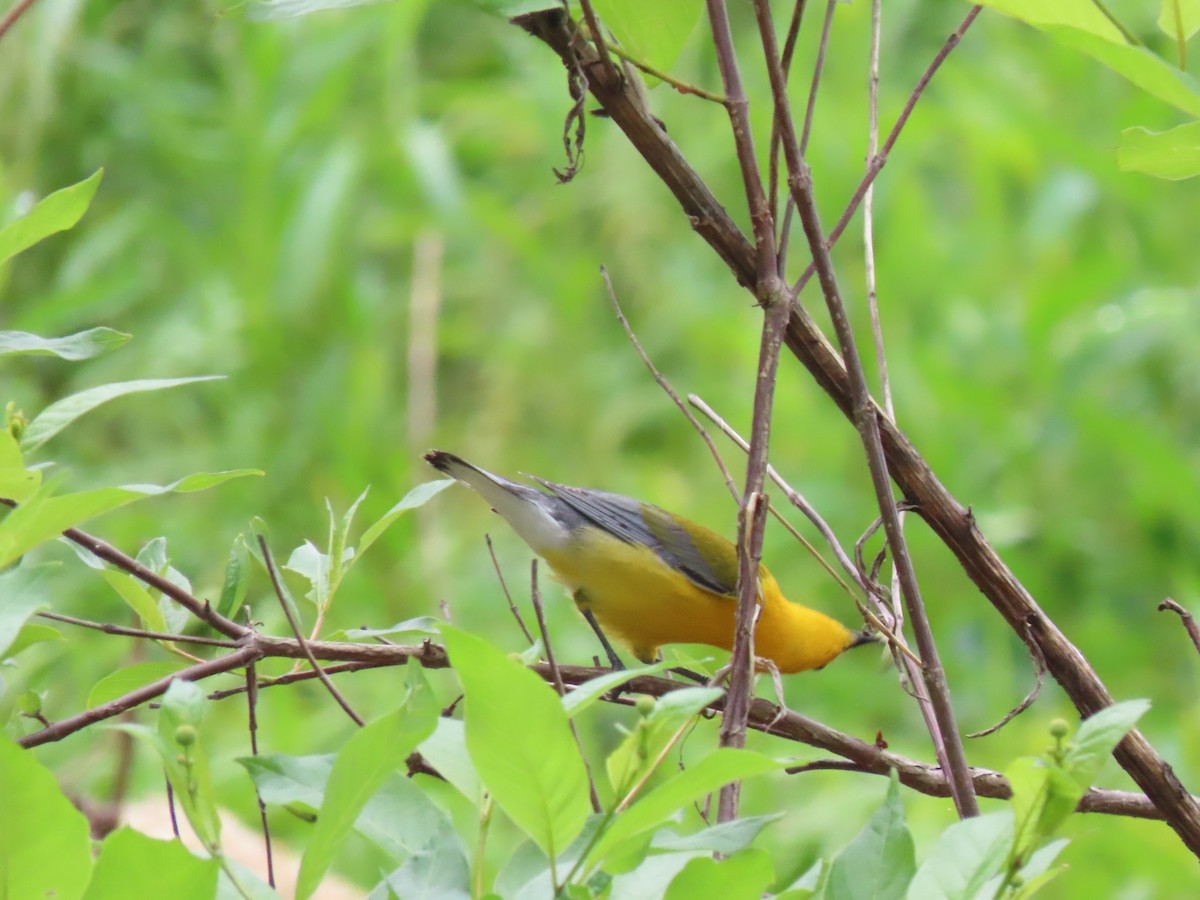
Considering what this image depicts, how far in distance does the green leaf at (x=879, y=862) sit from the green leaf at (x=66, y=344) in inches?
20.7

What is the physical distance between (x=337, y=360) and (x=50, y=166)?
1.14 metres

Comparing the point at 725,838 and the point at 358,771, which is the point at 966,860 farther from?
the point at 358,771

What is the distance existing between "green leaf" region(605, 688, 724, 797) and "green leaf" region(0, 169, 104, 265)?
17.4 inches

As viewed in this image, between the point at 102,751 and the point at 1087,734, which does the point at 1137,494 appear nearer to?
the point at 102,751

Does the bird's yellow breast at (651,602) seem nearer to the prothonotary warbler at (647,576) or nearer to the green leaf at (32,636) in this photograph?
the prothonotary warbler at (647,576)

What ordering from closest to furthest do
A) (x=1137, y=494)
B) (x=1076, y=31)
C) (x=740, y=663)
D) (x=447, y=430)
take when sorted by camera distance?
(x=1076, y=31) < (x=740, y=663) < (x=1137, y=494) < (x=447, y=430)

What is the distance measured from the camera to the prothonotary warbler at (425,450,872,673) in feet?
7.90

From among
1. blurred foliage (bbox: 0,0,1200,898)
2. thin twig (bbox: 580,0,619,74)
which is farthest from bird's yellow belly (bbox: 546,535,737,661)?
thin twig (bbox: 580,0,619,74)

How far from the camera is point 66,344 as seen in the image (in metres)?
0.83

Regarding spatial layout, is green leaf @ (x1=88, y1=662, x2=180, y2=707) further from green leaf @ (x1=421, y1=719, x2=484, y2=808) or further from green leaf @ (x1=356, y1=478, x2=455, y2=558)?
green leaf @ (x1=421, y1=719, x2=484, y2=808)

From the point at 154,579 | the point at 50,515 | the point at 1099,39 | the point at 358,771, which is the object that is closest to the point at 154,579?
the point at 154,579

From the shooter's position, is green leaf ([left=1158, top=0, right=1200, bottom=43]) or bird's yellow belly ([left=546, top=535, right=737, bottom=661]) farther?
bird's yellow belly ([left=546, top=535, right=737, bottom=661])

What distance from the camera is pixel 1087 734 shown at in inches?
24.9

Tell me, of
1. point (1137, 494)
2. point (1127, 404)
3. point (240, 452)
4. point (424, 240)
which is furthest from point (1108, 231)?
point (240, 452)
